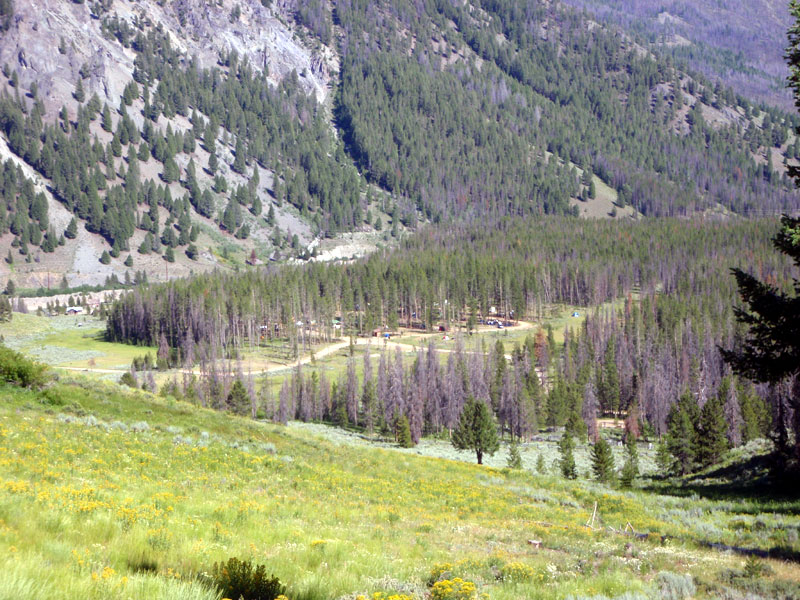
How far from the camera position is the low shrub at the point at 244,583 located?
7.68 m

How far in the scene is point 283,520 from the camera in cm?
1423

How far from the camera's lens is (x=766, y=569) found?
12.5 m

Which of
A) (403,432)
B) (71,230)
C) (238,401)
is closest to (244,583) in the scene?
(403,432)

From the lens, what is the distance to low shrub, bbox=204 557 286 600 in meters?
7.68

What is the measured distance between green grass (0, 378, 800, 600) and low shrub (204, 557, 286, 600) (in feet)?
1.63

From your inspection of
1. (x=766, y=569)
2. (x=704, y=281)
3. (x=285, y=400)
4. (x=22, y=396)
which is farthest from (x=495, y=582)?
(x=704, y=281)

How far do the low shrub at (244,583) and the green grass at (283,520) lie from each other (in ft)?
1.63

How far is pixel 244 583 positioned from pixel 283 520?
6.59 metres

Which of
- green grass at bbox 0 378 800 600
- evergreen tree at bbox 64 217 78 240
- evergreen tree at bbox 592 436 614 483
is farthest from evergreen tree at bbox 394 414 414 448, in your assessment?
evergreen tree at bbox 64 217 78 240

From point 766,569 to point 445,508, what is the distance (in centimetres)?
1125

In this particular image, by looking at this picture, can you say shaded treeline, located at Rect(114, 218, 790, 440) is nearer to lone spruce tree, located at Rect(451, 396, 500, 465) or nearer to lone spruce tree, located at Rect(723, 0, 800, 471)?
lone spruce tree, located at Rect(451, 396, 500, 465)

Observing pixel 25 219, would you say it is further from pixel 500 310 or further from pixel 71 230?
pixel 500 310

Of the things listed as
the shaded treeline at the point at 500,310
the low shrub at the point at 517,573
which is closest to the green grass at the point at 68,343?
the shaded treeline at the point at 500,310

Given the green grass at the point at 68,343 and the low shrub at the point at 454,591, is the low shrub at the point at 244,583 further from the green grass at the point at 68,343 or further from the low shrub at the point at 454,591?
the green grass at the point at 68,343
